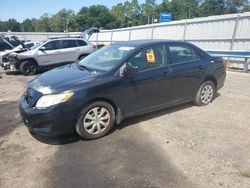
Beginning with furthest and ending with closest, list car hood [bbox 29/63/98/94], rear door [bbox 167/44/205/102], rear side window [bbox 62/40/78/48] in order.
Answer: rear side window [bbox 62/40/78/48], rear door [bbox 167/44/205/102], car hood [bbox 29/63/98/94]

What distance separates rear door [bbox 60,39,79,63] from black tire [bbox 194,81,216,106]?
8252 millimetres

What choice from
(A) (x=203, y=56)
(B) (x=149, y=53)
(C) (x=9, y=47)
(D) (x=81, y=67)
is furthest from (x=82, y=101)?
(C) (x=9, y=47)

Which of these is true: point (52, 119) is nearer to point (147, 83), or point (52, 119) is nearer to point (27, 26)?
point (147, 83)

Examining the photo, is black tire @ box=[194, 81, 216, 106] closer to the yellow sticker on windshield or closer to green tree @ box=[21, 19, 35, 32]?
the yellow sticker on windshield

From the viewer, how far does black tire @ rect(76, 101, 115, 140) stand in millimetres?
4254

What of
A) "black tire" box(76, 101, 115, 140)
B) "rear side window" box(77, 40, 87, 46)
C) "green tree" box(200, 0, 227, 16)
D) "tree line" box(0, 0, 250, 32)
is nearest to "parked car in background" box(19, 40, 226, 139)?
"black tire" box(76, 101, 115, 140)

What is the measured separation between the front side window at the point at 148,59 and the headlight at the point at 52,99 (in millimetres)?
1376

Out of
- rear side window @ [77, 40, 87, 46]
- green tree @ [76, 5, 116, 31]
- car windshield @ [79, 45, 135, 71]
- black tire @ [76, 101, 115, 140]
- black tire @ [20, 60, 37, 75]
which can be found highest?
green tree @ [76, 5, 116, 31]

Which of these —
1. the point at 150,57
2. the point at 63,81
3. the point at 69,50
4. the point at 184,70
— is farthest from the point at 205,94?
the point at 69,50

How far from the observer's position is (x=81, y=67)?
5.14 meters

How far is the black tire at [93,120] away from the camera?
4.25 meters

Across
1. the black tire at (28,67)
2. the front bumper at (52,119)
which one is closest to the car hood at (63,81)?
the front bumper at (52,119)

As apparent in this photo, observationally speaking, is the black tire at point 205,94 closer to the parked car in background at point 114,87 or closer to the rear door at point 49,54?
the parked car in background at point 114,87

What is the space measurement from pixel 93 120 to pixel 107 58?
1422mm
